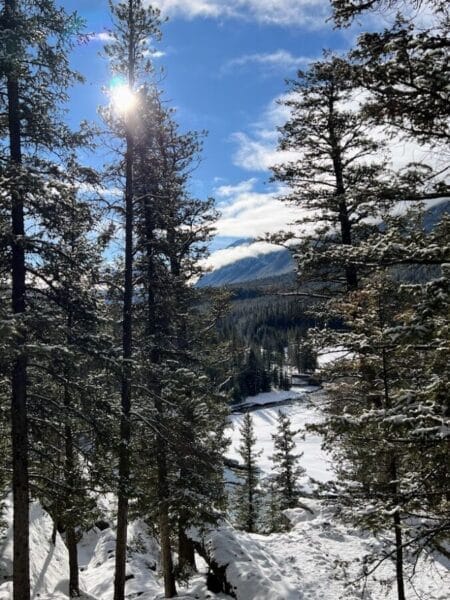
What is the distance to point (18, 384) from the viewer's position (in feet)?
26.6

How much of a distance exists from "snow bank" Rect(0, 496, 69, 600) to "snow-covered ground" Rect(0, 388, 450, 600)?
0.08 feet

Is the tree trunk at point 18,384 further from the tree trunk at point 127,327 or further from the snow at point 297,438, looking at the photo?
the snow at point 297,438

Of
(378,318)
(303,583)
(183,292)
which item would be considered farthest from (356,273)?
(303,583)

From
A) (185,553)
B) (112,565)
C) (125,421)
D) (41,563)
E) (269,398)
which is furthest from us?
(269,398)

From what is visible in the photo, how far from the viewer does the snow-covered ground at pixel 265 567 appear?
11195 millimetres

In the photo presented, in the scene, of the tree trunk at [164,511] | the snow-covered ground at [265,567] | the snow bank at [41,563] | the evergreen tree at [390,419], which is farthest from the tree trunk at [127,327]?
the evergreen tree at [390,419]

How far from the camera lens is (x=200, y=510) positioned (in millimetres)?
11680

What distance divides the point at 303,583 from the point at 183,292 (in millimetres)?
8685

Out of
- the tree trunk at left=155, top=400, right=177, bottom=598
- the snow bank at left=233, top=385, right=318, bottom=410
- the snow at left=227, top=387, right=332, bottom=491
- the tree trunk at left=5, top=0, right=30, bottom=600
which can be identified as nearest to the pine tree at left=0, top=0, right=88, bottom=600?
the tree trunk at left=5, top=0, right=30, bottom=600

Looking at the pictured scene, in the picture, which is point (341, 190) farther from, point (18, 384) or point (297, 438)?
point (297, 438)

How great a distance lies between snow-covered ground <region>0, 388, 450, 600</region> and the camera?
36.7 feet

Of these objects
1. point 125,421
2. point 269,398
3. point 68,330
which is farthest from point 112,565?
point 269,398

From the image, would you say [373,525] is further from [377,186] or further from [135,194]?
[135,194]

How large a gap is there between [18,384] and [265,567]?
8.72 m
